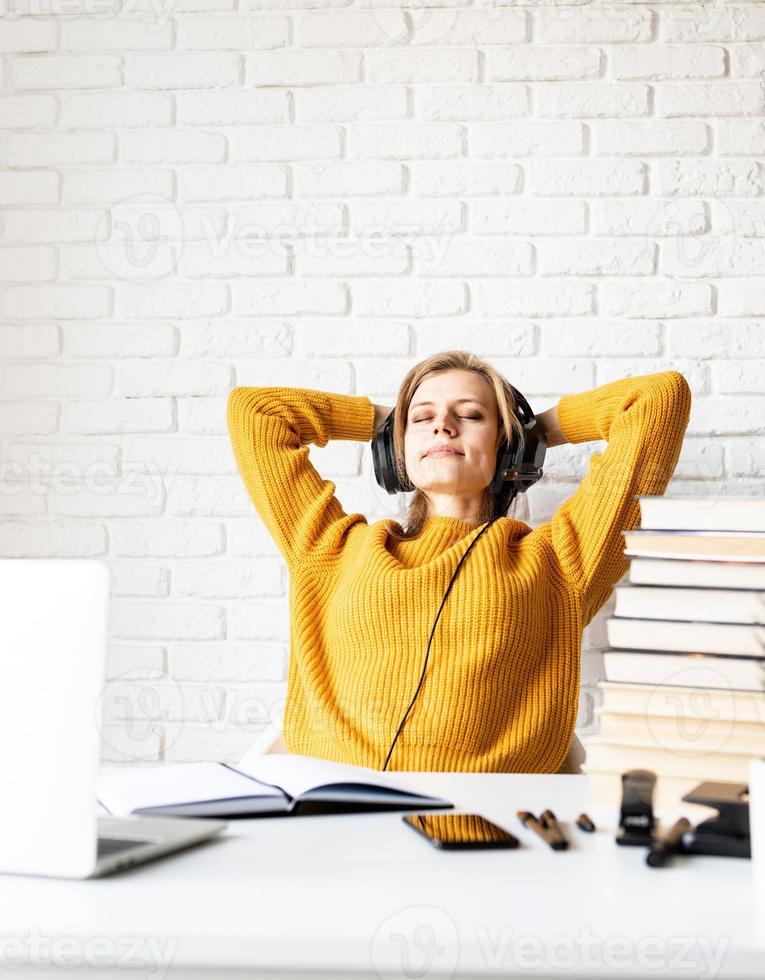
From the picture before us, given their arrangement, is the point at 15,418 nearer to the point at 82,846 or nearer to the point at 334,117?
the point at 334,117

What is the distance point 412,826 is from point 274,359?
4.79ft

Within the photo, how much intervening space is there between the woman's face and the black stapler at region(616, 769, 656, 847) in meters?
1.12

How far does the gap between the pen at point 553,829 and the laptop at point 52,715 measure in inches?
11.9

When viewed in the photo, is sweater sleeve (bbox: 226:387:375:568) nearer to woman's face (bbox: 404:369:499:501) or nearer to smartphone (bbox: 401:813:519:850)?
woman's face (bbox: 404:369:499:501)

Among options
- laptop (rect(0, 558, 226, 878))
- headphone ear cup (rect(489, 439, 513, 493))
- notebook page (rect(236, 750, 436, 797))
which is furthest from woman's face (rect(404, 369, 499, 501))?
laptop (rect(0, 558, 226, 878))

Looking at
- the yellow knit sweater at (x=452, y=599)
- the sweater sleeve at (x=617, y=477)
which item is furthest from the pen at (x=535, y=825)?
the sweater sleeve at (x=617, y=477)

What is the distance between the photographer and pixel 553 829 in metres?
0.72

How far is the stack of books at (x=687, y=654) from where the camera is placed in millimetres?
708

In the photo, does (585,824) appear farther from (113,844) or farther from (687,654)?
(113,844)

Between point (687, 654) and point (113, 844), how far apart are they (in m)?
0.43

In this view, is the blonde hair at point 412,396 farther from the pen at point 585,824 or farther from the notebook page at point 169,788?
the pen at point 585,824

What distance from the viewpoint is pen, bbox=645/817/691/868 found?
0.64m

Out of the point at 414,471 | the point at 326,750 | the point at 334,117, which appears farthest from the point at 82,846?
the point at 334,117

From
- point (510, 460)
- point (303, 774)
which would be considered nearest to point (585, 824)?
point (303, 774)
